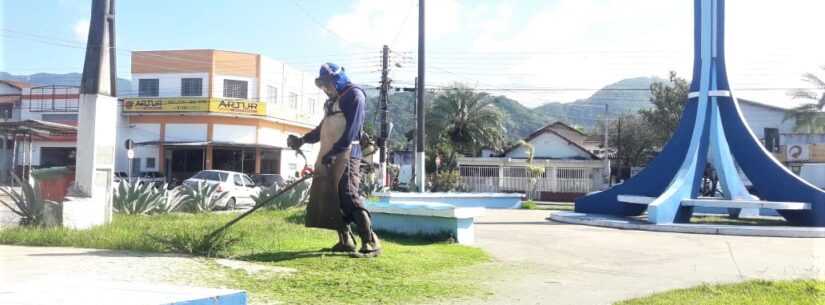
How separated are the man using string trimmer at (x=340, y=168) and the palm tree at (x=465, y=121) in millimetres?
42971

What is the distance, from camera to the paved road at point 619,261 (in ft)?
20.9

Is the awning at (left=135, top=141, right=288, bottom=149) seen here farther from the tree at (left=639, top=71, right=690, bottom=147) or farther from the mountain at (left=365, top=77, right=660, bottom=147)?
the tree at (left=639, top=71, right=690, bottom=147)

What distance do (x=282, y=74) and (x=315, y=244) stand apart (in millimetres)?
36697

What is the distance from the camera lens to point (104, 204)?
381 inches

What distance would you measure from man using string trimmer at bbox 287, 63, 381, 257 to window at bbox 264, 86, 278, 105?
34.1 m

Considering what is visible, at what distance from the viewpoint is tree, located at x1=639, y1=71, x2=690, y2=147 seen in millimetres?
46344

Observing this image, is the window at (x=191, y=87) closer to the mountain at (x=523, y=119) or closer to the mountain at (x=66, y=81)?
the mountain at (x=66, y=81)

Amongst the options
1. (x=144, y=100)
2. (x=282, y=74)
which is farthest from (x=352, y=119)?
(x=282, y=74)

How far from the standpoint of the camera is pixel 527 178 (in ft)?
127

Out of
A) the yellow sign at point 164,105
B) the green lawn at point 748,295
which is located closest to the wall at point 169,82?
the yellow sign at point 164,105

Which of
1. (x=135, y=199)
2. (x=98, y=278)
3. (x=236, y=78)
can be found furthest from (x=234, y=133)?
(x=98, y=278)

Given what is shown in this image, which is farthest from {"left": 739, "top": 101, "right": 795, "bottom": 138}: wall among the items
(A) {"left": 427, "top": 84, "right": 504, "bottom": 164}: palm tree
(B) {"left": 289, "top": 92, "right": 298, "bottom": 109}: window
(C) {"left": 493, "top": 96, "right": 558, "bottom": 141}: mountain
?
(C) {"left": 493, "top": 96, "right": 558, "bottom": 141}: mountain

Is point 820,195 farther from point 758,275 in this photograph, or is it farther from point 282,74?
point 282,74

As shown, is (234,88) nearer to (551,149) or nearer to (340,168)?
(551,149)
